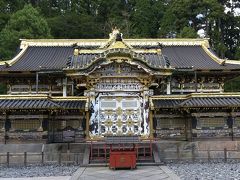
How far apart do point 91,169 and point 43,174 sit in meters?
2.36

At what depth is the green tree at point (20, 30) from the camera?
1696 inches

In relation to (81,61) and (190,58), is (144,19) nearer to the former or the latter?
(190,58)

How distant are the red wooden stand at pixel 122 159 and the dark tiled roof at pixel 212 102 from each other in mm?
5874

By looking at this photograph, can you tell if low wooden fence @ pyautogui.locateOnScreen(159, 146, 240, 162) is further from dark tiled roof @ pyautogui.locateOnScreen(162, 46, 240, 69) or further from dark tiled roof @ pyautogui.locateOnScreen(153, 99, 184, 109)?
dark tiled roof @ pyautogui.locateOnScreen(162, 46, 240, 69)

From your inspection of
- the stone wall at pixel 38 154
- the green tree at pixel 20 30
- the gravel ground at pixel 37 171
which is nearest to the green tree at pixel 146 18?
the green tree at pixel 20 30

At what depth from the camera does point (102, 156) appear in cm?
1872

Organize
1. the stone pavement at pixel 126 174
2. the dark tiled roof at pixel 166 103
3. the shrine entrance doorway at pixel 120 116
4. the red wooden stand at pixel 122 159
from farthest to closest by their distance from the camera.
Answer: the shrine entrance doorway at pixel 120 116, the dark tiled roof at pixel 166 103, the red wooden stand at pixel 122 159, the stone pavement at pixel 126 174

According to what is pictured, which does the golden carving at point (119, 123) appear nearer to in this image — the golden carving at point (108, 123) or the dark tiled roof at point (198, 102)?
the golden carving at point (108, 123)

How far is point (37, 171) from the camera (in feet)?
52.2

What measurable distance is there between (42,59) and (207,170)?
724 inches

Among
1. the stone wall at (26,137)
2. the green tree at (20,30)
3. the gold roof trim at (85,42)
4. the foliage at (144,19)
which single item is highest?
the foliage at (144,19)

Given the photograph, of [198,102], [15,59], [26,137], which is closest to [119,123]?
[198,102]

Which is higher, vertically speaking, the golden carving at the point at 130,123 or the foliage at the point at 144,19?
the foliage at the point at 144,19

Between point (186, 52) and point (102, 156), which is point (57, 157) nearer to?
point (102, 156)
